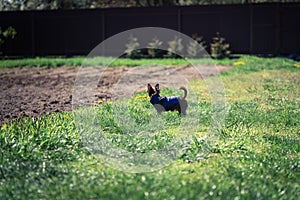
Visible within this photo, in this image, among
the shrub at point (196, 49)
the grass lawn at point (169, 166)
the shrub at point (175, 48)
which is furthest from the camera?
the shrub at point (175, 48)

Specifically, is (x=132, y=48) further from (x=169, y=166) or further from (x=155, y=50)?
(x=169, y=166)

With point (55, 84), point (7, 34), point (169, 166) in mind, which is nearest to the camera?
point (169, 166)

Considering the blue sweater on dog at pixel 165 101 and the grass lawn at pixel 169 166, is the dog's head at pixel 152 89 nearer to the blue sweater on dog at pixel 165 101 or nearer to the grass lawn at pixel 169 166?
the blue sweater on dog at pixel 165 101

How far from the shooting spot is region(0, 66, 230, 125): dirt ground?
6.27 m

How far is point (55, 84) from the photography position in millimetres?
9406

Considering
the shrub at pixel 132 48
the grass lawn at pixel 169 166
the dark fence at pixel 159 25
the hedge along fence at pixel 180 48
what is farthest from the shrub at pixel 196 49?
the grass lawn at pixel 169 166

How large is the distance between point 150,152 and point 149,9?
12.9 meters

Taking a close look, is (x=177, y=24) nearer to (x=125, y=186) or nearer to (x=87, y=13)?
(x=87, y=13)

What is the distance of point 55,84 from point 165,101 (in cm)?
450

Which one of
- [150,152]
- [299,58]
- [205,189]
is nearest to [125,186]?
[205,189]

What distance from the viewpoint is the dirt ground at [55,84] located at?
627cm

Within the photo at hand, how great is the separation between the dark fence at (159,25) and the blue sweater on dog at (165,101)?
1086cm

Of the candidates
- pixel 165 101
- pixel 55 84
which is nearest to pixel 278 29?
pixel 55 84

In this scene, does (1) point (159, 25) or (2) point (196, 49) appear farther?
(1) point (159, 25)
